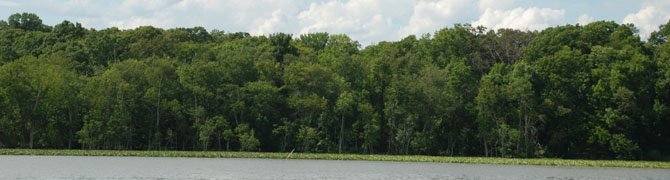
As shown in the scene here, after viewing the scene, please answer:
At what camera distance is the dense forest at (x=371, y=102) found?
75.6m

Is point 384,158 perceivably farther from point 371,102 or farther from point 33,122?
point 33,122

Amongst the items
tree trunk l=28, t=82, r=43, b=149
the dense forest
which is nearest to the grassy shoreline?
the dense forest

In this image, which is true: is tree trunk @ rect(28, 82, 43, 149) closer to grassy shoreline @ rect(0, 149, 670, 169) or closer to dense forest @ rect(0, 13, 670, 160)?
dense forest @ rect(0, 13, 670, 160)

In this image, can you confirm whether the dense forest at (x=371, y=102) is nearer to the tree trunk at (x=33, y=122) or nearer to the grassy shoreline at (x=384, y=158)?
the tree trunk at (x=33, y=122)

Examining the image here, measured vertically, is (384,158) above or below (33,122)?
below

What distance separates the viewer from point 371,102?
283 ft

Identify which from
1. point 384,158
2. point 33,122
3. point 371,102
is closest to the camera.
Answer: point 384,158

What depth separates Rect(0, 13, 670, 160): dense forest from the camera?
75625mm

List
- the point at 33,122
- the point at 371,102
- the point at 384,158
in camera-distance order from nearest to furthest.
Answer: the point at 384,158, the point at 33,122, the point at 371,102

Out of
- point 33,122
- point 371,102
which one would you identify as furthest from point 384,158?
point 33,122

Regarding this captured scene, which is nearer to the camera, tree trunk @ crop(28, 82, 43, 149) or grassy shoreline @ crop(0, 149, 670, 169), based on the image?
grassy shoreline @ crop(0, 149, 670, 169)

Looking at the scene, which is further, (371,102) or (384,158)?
(371,102)

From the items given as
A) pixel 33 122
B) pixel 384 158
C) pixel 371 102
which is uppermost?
pixel 371 102

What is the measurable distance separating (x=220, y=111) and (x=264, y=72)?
633 centimetres
